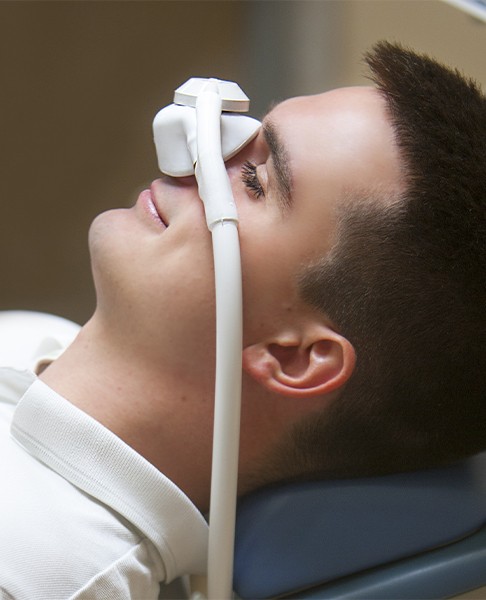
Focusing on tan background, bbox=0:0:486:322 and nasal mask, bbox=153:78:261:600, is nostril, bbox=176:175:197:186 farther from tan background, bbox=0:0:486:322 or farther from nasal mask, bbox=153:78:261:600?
tan background, bbox=0:0:486:322

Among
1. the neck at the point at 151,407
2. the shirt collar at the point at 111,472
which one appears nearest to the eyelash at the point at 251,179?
the neck at the point at 151,407

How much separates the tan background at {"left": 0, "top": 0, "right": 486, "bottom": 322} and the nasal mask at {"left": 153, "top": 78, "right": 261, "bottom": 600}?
969 mm

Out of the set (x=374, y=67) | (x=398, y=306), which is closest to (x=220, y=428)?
(x=398, y=306)

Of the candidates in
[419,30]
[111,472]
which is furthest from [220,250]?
[419,30]

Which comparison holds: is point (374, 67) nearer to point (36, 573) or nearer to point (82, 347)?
point (82, 347)

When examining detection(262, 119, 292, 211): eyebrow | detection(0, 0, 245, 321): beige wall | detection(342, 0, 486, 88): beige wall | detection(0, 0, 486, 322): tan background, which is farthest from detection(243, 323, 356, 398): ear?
detection(0, 0, 245, 321): beige wall

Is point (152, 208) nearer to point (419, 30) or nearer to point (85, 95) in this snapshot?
point (419, 30)

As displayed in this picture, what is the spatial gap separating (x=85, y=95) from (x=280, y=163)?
145cm

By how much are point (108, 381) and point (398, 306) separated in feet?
1.25

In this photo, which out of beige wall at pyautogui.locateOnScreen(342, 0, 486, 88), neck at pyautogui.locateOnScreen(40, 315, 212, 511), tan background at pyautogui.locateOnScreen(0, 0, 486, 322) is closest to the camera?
neck at pyautogui.locateOnScreen(40, 315, 212, 511)

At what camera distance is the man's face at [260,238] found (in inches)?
38.3

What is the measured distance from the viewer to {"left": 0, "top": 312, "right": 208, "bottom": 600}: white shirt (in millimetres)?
913

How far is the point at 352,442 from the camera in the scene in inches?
39.8

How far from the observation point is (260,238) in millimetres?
977
